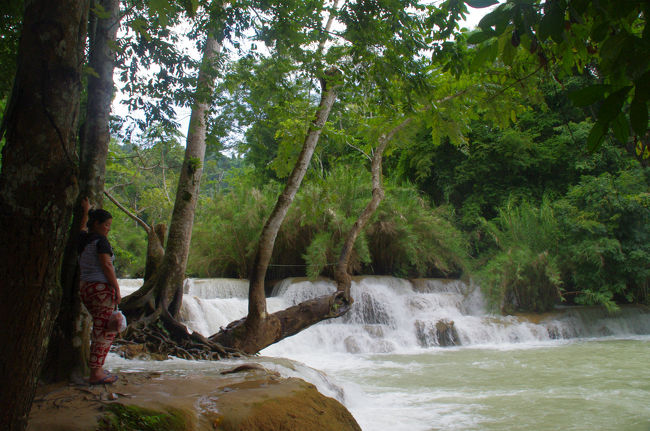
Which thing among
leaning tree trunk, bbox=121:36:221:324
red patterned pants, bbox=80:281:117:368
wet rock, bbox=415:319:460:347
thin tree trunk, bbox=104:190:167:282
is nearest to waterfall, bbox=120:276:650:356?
wet rock, bbox=415:319:460:347

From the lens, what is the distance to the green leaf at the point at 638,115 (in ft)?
3.52

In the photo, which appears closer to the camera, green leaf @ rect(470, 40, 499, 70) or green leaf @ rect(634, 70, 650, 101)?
green leaf @ rect(634, 70, 650, 101)

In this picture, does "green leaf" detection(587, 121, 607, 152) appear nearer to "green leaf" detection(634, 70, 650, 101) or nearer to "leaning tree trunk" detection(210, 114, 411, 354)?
"green leaf" detection(634, 70, 650, 101)

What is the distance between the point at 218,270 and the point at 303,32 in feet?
32.1

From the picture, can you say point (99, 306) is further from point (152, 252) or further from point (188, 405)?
point (152, 252)

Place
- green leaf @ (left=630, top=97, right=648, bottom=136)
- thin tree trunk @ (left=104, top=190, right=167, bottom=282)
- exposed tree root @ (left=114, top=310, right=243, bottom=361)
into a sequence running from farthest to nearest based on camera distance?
thin tree trunk @ (left=104, top=190, right=167, bottom=282) < exposed tree root @ (left=114, top=310, right=243, bottom=361) < green leaf @ (left=630, top=97, right=648, bottom=136)

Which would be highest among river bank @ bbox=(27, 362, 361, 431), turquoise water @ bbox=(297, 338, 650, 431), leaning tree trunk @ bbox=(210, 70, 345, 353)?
leaning tree trunk @ bbox=(210, 70, 345, 353)

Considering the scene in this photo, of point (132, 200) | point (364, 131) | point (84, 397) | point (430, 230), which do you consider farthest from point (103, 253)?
point (132, 200)

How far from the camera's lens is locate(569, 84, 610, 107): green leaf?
114cm

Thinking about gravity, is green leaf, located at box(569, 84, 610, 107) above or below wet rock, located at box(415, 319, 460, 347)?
above

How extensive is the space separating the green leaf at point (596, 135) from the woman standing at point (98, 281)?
3245 mm

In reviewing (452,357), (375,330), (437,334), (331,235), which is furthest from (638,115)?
(331,235)

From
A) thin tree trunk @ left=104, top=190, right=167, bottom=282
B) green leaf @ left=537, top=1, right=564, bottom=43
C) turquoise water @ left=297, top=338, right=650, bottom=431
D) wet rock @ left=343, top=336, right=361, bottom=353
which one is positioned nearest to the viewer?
green leaf @ left=537, top=1, right=564, bottom=43

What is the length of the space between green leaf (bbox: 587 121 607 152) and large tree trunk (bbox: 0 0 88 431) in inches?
80.3
